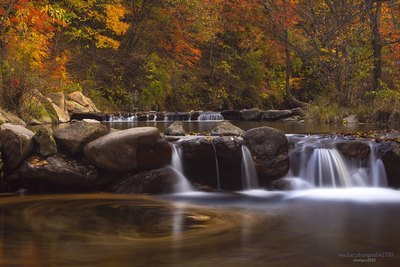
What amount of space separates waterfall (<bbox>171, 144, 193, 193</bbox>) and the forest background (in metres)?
7.57

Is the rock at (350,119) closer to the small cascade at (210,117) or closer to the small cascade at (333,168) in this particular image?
the small cascade at (210,117)

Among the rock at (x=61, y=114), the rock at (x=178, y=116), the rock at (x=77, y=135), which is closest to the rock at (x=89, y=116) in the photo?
the rock at (x=61, y=114)

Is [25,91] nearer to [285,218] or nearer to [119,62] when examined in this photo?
[119,62]

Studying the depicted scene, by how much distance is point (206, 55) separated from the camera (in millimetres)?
28031

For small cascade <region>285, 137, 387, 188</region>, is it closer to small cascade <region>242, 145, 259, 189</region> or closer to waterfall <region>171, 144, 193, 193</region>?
small cascade <region>242, 145, 259, 189</region>

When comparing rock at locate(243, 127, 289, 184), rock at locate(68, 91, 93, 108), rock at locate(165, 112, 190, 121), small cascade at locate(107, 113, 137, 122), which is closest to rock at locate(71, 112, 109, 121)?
small cascade at locate(107, 113, 137, 122)

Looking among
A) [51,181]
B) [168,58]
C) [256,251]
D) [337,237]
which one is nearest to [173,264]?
[256,251]

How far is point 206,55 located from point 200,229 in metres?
23.6

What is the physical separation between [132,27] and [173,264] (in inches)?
861

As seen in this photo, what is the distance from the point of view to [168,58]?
25922mm

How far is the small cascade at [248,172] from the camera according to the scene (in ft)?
26.0

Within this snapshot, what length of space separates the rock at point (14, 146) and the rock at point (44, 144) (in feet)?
0.33

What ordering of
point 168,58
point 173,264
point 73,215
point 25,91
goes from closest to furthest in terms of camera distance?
point 173,264 < point 73,215 < point 25,91 < point 168,58

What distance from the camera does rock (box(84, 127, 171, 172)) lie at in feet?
23.8
